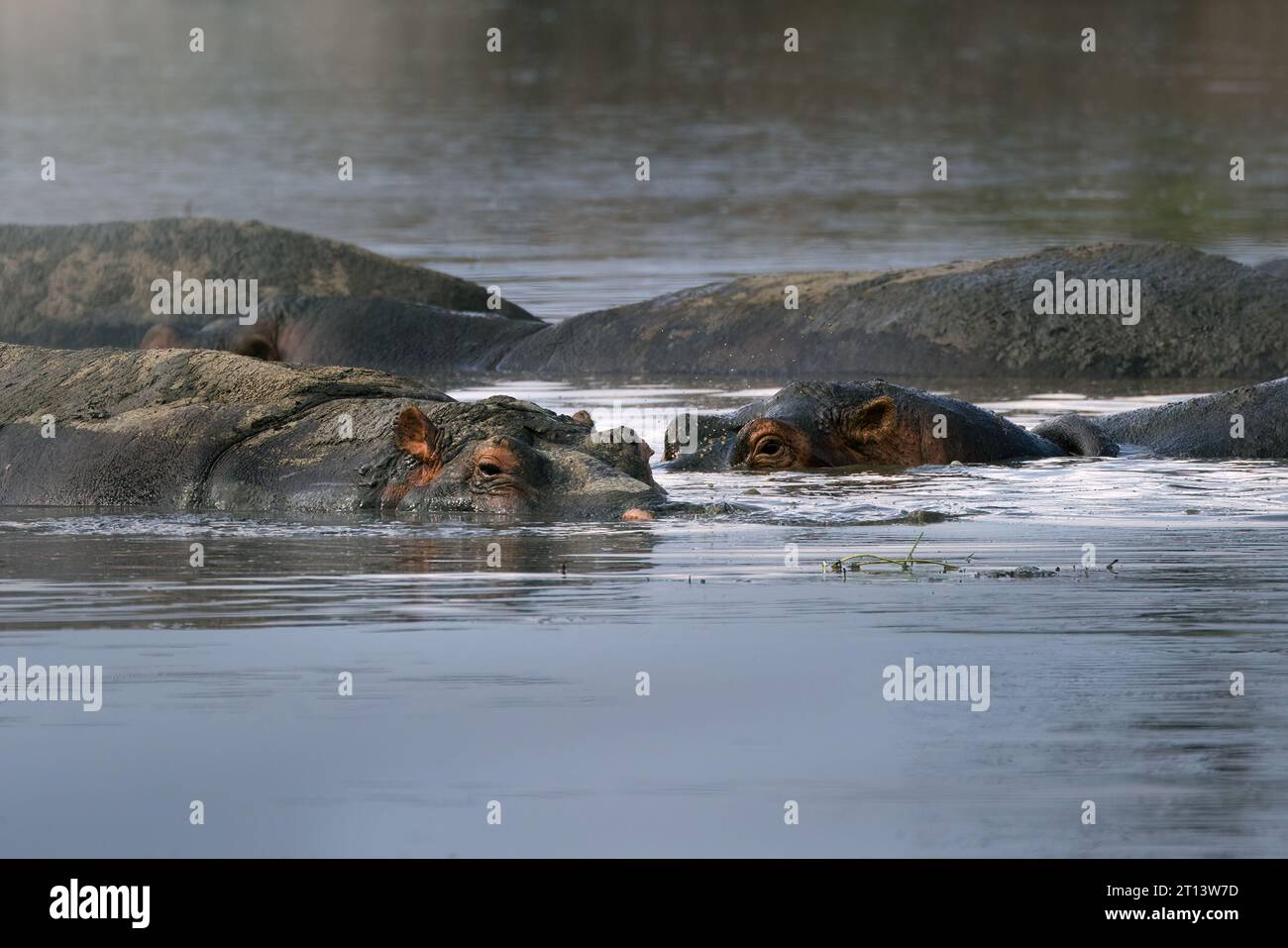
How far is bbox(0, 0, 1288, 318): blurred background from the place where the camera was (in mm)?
25859

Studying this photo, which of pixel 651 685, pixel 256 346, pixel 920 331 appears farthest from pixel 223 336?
pixel 651 685

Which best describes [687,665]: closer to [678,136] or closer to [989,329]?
[989,329]

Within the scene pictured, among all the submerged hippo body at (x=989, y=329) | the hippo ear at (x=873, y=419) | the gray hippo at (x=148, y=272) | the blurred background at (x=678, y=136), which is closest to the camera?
the hippo ear at (x=873, y=419)

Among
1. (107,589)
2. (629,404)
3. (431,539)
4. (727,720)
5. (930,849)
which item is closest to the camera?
(930,849)

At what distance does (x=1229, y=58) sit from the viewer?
167 feet

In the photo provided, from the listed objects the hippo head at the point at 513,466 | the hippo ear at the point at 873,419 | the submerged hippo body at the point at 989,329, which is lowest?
the hippo head at the point at 513,466

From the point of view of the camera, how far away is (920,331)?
16953 mm

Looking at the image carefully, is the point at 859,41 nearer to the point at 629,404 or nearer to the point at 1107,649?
the point at 629,404

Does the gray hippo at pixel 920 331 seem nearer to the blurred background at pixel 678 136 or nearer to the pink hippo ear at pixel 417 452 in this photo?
the blurred background at pixel 678 136

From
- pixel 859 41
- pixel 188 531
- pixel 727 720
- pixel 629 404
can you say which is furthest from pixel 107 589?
pixel 859 41

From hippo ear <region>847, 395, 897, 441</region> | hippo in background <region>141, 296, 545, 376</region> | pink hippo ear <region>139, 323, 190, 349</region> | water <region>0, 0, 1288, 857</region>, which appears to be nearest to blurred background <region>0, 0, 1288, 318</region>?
hippo in background <region>141, 296, 545, 376</region>

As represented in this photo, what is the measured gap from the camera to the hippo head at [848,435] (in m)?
12.3

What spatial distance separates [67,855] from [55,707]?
1285mm

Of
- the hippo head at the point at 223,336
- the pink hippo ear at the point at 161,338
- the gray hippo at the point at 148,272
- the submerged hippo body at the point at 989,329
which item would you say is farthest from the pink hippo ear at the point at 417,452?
the gray hippo at the point at 148,272
